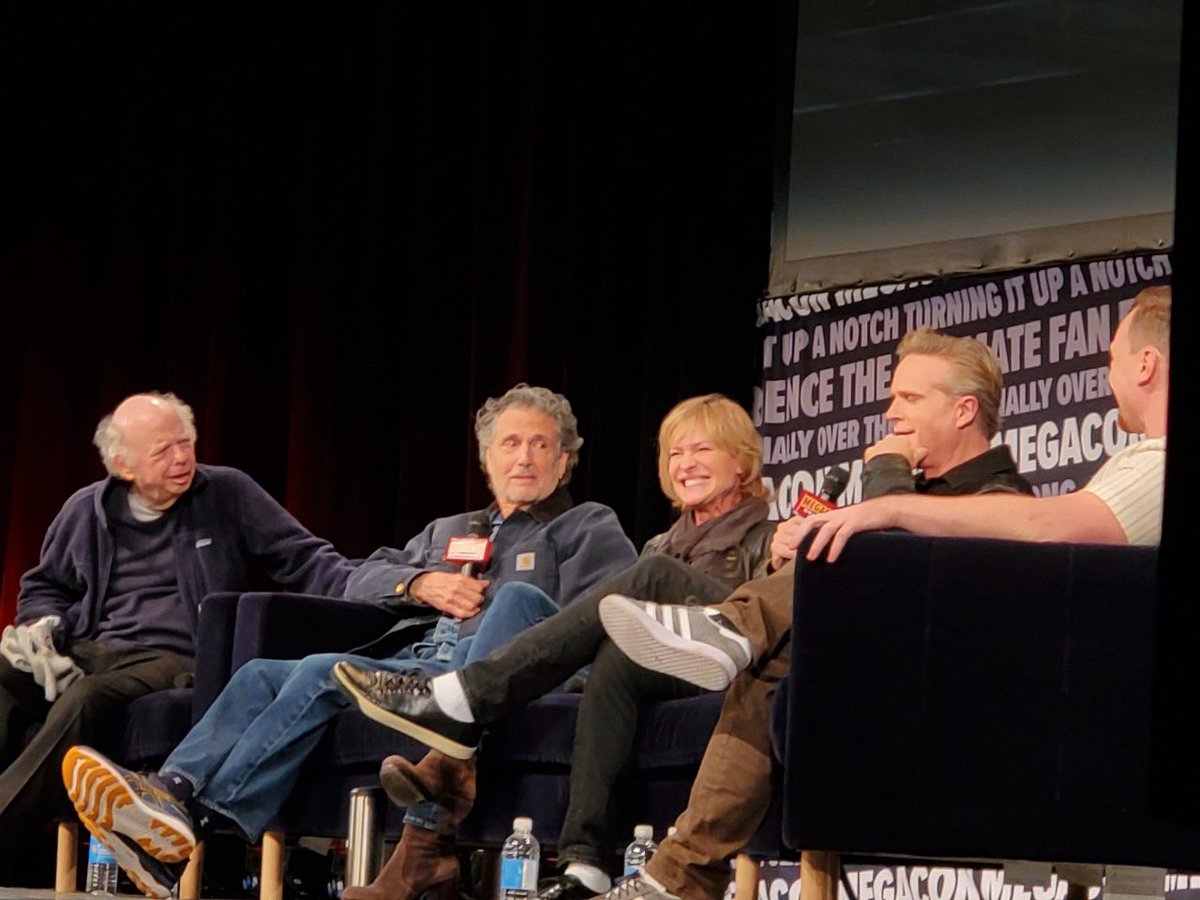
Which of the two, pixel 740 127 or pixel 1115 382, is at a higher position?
pixel 740 127

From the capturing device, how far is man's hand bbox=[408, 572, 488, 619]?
11.6 ft

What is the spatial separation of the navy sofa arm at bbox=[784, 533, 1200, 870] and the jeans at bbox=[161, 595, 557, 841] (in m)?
0.92

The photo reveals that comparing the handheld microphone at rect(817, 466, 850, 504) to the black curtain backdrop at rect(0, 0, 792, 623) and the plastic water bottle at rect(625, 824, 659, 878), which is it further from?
the black curtain backdrop at rect(0, 0, 792, 623)

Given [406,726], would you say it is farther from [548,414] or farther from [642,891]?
[548,414]

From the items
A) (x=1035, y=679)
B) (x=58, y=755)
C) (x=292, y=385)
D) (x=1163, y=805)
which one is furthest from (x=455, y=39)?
(x=1163, y=805)

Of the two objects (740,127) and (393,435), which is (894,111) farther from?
(393,435)

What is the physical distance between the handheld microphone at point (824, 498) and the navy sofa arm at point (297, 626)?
1191mm

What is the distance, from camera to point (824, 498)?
2.82 m

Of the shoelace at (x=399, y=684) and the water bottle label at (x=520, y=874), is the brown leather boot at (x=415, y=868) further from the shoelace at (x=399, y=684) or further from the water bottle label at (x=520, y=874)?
the shoelace at (x=399, y=684)

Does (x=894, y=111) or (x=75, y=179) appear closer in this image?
(x=894, y=111)

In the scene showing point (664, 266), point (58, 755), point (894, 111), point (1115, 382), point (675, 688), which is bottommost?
A: point (58, 755)

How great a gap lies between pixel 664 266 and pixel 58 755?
83.8 inches

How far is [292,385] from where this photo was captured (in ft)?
17.6

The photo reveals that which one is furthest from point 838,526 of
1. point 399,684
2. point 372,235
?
point 372,235
